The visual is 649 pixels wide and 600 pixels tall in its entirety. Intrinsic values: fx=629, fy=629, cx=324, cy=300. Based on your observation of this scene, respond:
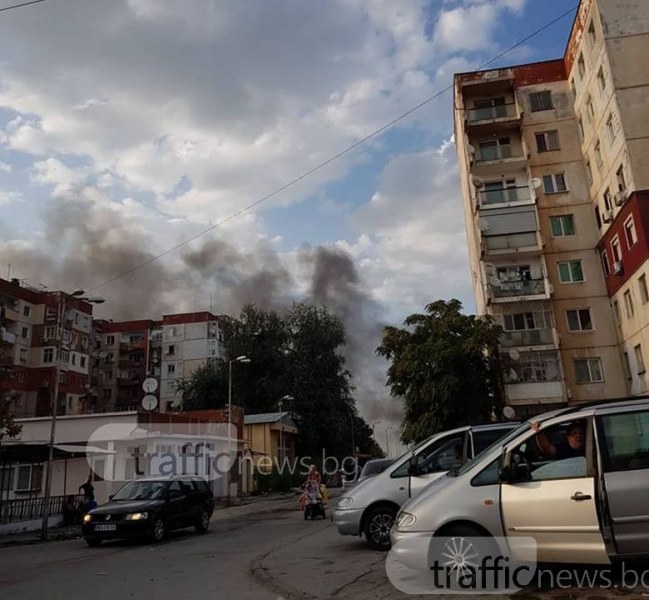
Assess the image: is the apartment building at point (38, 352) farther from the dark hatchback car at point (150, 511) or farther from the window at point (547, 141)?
the dark hatchback car at point (150, 511)

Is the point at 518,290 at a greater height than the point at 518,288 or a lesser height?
lesser

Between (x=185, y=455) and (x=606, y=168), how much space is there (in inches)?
1062

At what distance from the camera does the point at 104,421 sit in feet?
104

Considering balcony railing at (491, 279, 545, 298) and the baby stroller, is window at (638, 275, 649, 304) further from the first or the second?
the baby stroller

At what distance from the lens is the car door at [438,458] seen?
10695 millimetres

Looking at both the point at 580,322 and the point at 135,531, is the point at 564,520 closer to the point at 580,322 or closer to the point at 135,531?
the point at 135,531

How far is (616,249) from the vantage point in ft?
102

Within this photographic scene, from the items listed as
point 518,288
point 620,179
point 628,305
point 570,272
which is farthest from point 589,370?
point 620,179

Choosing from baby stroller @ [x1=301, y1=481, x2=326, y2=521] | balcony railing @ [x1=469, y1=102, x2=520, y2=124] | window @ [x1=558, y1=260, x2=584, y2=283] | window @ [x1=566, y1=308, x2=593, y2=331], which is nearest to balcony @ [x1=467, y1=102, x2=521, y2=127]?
balcony railing @ [x1=469, y1=102, x2=520, y2=124]

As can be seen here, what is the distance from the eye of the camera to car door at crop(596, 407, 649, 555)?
622 cm

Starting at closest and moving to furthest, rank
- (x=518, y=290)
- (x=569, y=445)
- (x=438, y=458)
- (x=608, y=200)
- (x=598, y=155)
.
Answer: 1. (x=569, y=445)
2. (x=438, y=458)
3. (x=608, y=200)
4. (x=598, y=155)
5. (x=518, y=290)

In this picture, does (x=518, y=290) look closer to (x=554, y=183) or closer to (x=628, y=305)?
(x=628, y=305)

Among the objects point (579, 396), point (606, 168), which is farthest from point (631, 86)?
point (579, 396)

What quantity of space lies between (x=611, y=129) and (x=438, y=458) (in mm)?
25585
